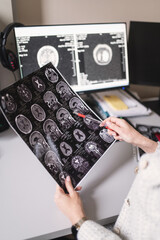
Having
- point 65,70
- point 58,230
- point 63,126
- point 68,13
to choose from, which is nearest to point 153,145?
point 63,126

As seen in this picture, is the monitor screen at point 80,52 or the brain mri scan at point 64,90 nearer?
the brain mri scan at point 64,90

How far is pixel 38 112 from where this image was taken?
2.80ft

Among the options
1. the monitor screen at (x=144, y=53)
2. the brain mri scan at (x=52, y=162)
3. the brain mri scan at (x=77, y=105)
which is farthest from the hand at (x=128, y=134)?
the monitor screen at (x=144, y=53)

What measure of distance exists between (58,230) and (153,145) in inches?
17.8

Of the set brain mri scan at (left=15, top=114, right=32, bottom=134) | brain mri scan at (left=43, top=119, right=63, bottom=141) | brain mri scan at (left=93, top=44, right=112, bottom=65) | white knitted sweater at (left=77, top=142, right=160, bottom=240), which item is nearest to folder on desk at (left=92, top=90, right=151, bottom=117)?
brain mri scan at (left=93, top=44, right=112, bottom=65)

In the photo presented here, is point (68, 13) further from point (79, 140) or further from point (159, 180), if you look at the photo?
point (159, 180)

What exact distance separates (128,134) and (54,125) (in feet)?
0.92

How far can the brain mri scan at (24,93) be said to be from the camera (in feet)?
2.72

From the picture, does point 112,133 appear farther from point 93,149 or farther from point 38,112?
point 38,112

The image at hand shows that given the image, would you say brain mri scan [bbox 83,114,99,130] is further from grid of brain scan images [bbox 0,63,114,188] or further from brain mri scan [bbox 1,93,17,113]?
brain mri scan [bbox 1,93,17,113]

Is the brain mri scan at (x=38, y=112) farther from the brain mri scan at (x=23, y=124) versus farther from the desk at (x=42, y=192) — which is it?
the desk at (x=42, y=192)

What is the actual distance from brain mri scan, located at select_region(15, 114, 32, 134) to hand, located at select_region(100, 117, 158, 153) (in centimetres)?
28

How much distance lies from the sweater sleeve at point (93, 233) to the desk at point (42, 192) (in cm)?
8

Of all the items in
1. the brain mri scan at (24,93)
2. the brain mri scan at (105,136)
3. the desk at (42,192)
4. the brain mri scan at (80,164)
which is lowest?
the desk at (42,192)
